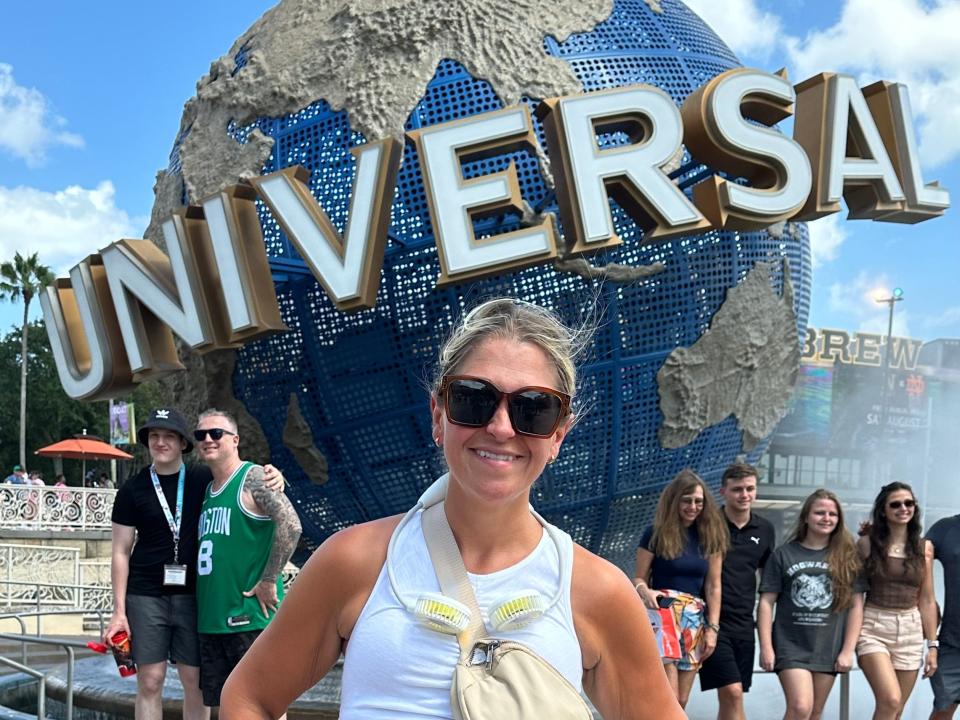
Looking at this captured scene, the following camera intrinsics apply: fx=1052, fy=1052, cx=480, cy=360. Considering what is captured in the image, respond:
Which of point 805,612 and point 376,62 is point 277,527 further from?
point 376,62

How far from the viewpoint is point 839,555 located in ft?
16.3

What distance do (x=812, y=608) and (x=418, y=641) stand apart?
391 centimetres

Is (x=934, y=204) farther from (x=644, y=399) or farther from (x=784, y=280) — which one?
(x=644, y=399)

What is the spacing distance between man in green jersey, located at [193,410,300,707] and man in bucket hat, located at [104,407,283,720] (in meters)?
→ 0.12

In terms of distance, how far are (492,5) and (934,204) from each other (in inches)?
129

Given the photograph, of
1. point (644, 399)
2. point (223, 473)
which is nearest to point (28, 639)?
point (223, 473)

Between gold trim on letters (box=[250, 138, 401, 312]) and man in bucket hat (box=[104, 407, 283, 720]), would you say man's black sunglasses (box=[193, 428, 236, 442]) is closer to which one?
man in bucket hat (box=[104, 407, 283, 720])

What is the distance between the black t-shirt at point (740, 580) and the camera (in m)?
4.99

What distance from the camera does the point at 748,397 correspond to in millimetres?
7188

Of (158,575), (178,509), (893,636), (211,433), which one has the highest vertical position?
(211,433)

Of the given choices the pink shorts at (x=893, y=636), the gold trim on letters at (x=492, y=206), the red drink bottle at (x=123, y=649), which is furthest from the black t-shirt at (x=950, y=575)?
the red drink bottle at (x=123, y=649)

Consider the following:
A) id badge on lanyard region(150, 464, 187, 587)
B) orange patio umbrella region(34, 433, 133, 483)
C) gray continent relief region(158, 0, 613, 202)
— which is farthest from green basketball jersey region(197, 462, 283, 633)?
orange patio umbrella region(34, 433, 133, 483)

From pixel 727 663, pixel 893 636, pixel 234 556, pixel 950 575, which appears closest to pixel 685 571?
pixel 727 663

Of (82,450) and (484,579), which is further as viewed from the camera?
(82,450)
